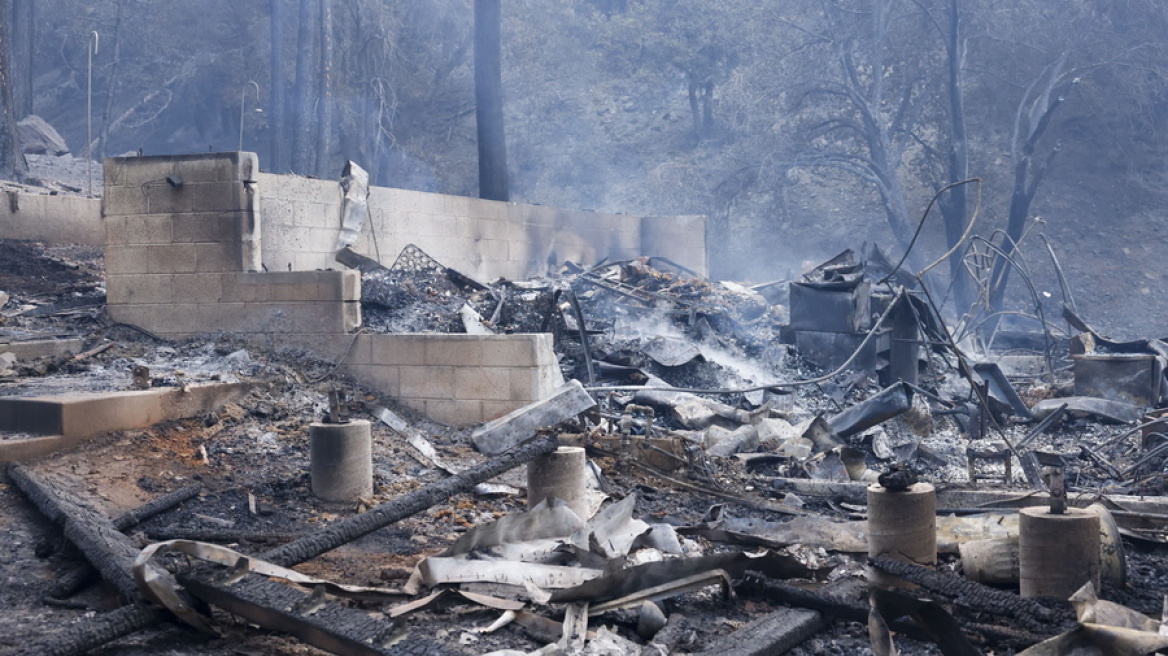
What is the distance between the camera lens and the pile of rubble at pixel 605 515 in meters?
3.83

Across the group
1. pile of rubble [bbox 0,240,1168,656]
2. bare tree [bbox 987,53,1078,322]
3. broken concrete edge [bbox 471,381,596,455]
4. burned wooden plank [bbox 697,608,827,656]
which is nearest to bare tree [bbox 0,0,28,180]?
pile of rubble [bbox 0,240,1168,656]

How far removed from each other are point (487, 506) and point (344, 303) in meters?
2.97

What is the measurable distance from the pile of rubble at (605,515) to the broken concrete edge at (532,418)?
2 cm

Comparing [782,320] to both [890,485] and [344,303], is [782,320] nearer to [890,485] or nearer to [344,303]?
[344,303]

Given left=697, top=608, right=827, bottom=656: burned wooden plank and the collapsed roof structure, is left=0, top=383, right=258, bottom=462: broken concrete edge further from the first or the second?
left=697, top=608, right=827, bottom=656: burned wooden plank

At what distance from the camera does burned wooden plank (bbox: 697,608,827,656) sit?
12.1ft

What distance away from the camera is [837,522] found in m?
5.73

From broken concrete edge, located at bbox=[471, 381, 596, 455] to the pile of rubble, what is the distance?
0.08 feet

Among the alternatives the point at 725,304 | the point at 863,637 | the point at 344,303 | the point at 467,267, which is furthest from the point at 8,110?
the point at 863,637

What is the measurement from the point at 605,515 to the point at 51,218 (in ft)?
32.0

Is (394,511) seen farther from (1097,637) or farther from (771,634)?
(1097,637)

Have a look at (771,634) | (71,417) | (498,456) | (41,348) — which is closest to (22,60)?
(41,348)

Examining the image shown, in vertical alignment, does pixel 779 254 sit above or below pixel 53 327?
above

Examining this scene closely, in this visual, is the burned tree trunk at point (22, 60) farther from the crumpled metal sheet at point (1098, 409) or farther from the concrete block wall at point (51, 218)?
the crumpled metal sheet at point (1098, 409)
